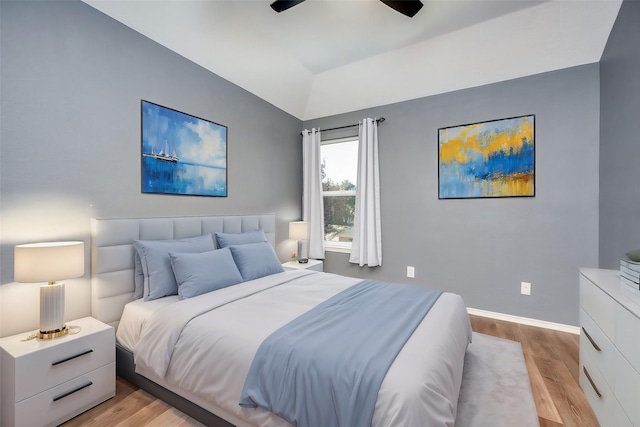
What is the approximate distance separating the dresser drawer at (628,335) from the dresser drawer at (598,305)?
0.08m

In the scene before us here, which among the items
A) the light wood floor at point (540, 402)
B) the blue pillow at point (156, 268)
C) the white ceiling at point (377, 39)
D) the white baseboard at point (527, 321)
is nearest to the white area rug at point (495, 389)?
the light wood floor at point (540, 402)

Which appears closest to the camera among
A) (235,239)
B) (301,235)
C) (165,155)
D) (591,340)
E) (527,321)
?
(591,340)

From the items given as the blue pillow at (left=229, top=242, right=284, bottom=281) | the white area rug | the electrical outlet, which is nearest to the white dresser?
the white area rug

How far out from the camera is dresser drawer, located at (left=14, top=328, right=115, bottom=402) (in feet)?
4.87

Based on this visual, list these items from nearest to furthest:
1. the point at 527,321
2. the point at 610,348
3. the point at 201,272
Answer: the point at 610,348
the point at 201,272
the point at 527,321

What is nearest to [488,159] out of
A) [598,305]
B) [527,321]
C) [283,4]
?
[527,321]

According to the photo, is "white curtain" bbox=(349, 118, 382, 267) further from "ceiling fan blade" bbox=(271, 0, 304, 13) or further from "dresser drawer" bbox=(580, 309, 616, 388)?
"dresser drawer" bbox=(580, 309, 616, 388)

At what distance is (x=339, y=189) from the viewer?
440 centimetres

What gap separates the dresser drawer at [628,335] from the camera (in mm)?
1241

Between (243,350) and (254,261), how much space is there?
130 centimetres

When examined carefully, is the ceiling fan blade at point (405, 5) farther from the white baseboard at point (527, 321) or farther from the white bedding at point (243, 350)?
the white baseboard at point (527, 321)

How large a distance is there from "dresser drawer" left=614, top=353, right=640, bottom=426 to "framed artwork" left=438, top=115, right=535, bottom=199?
208 centimetres

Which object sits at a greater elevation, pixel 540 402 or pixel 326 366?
pixel 326 366

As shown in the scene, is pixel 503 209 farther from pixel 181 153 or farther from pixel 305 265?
pixel 181 153
